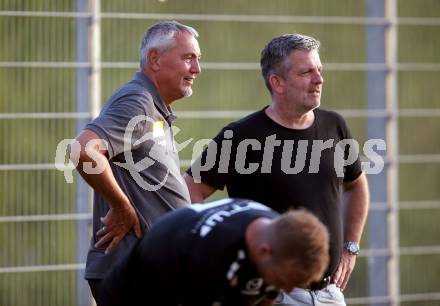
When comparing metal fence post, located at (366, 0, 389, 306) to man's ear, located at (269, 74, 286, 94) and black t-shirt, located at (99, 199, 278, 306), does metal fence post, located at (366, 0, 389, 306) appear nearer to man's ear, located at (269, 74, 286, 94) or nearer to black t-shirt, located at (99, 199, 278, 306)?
man's ear, located at (269, 74, 286, 94)

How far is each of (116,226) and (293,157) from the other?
0.88 metres

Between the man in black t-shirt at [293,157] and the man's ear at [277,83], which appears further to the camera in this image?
the man's ear at [277,83]

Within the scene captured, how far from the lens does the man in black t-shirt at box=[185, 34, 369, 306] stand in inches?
168

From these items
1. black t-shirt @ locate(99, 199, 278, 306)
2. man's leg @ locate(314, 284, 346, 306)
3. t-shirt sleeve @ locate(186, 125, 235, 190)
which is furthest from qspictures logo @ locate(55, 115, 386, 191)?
black t-shirt @ locate(99, 199, 278, 306)

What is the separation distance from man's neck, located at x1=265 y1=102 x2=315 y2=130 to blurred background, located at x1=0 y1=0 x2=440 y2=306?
Result: 2736mm

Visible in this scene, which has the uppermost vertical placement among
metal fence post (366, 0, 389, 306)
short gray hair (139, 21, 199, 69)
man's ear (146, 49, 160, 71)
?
short gray hair (139, 21, 199, 69)

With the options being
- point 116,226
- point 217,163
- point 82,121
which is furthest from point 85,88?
point 116,226

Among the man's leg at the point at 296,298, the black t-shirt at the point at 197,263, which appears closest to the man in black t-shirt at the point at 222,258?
the black t-shirt at the point at 197,263

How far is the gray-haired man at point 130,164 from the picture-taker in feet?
12.6

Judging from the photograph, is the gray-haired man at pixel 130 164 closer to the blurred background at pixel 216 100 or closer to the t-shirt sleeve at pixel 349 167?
the t-shirt sleeve at pixel 349 167

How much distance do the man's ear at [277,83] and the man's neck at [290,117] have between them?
70 mm

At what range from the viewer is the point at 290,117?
4.41 meters

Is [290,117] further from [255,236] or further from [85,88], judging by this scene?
[85,88]

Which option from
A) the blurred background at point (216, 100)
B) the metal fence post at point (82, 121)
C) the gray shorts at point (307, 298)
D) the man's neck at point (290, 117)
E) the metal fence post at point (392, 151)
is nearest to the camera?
the gray shorts at point (307, 298)
